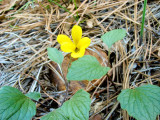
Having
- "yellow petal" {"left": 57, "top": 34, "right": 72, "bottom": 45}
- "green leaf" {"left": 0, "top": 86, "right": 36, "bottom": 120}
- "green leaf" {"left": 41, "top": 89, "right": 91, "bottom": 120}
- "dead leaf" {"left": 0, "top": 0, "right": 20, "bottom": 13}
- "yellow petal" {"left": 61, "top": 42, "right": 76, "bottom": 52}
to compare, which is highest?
"dead leaf" {"left": 0, "top": 0, "right": 20, "bottom": 13}

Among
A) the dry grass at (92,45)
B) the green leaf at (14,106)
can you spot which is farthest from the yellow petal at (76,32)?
the green leaf at (14,106)

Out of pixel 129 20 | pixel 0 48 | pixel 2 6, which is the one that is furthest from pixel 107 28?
pixel 2 6

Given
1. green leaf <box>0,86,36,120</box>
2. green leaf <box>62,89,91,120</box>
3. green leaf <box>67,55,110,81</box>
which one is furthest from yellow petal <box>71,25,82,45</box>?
green leaf <box>0,86,36,120</box>

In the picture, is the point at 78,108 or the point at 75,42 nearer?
the point at 78,108

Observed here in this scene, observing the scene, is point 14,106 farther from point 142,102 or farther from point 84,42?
point 142,102

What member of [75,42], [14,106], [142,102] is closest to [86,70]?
[75,42]

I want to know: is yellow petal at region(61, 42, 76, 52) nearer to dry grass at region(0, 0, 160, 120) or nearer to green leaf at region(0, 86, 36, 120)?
dry grass at region(0, 0, 160, 120)

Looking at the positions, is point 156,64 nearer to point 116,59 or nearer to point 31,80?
point 116,59
